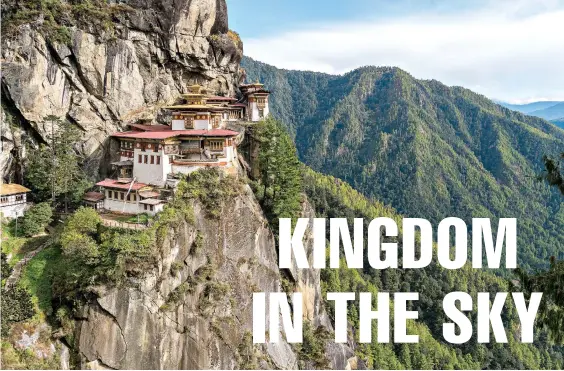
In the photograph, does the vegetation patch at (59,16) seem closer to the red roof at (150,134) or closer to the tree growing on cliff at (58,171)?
the tree growing on cliff at (58,171)

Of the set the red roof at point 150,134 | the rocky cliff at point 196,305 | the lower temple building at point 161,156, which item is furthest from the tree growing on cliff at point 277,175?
the red roof at point 150,134

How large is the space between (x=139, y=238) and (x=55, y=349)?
989cm

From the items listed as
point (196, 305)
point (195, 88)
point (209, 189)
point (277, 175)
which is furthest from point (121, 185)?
point (195, 88)

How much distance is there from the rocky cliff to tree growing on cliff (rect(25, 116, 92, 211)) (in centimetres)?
1408

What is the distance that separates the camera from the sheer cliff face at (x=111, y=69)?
153 feet

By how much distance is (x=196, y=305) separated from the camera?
39.2 meters

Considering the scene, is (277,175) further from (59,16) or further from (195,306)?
(59,16)

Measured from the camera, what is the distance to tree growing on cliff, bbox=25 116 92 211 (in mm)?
45344

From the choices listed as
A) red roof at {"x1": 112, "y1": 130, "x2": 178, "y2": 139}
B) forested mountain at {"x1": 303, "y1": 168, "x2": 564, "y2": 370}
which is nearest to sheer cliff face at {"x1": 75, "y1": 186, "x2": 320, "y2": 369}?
red roof at {"x1": 112, "y1": 130, "x2": 178, "y2": 139}

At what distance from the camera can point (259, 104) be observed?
66.8 m

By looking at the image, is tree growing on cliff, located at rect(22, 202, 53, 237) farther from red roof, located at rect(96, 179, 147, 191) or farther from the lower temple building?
red roof, located at rect(96, 179, 147, 191)

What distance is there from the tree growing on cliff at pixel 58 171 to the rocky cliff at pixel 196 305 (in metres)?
14.1

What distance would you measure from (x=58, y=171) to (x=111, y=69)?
14.2 m

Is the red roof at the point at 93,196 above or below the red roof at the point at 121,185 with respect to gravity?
below
